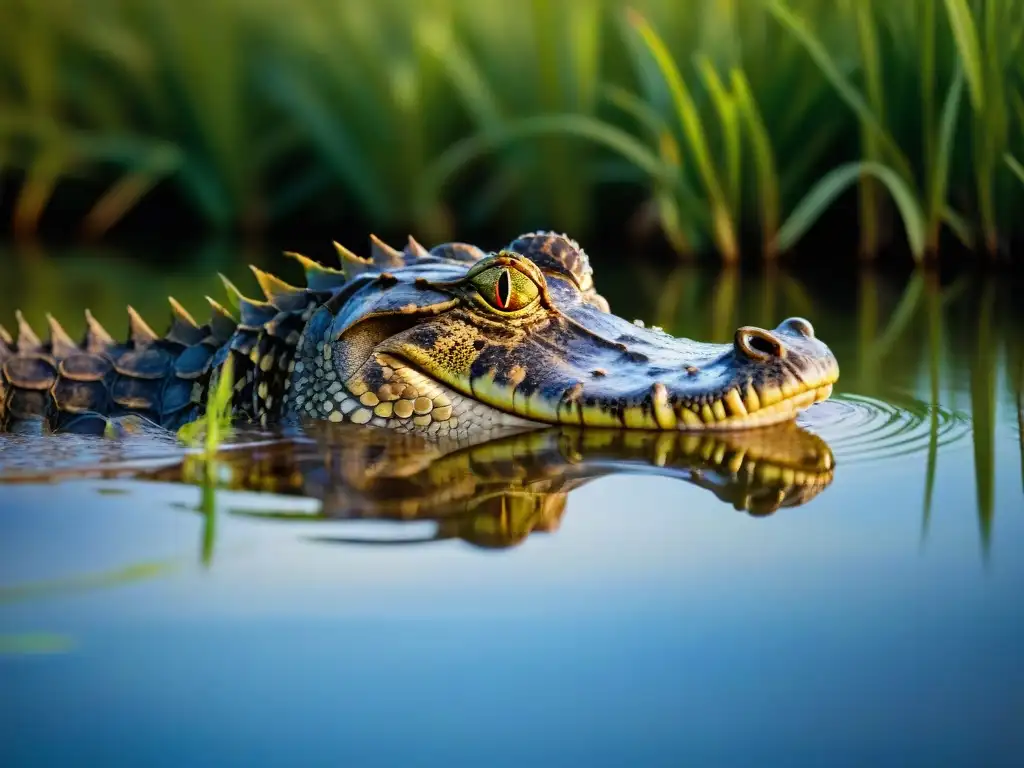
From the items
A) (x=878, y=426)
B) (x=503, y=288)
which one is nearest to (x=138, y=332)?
(x=503, y=288)

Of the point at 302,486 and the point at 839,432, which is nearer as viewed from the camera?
the point at 302,486

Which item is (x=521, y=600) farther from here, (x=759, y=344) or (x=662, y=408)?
(x=759, y=344)

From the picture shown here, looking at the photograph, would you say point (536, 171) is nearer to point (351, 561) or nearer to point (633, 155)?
point (633, 155)

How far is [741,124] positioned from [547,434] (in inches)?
230

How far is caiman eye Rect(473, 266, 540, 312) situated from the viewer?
146 inches

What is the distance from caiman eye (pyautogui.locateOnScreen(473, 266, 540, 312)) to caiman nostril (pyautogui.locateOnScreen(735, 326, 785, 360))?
0.69m

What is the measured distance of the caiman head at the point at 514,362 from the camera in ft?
11.0

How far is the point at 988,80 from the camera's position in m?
6.86

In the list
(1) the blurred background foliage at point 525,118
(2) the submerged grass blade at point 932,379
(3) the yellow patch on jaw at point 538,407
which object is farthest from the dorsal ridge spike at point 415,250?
(1) the blurred background foliage at point 525,118

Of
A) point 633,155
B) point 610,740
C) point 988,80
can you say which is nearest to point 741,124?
point 633,155

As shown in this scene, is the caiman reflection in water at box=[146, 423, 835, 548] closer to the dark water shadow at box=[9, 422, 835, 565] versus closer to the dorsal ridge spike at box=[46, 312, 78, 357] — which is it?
the dark water shadow at box=[9, 422, 835, 565]

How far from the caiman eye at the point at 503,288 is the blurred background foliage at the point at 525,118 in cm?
376

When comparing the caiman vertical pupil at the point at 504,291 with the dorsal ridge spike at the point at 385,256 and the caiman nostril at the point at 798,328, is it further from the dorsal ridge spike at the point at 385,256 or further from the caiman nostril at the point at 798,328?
the caiman nostril at the point at 798,328

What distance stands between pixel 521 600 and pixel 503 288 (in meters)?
1.70
